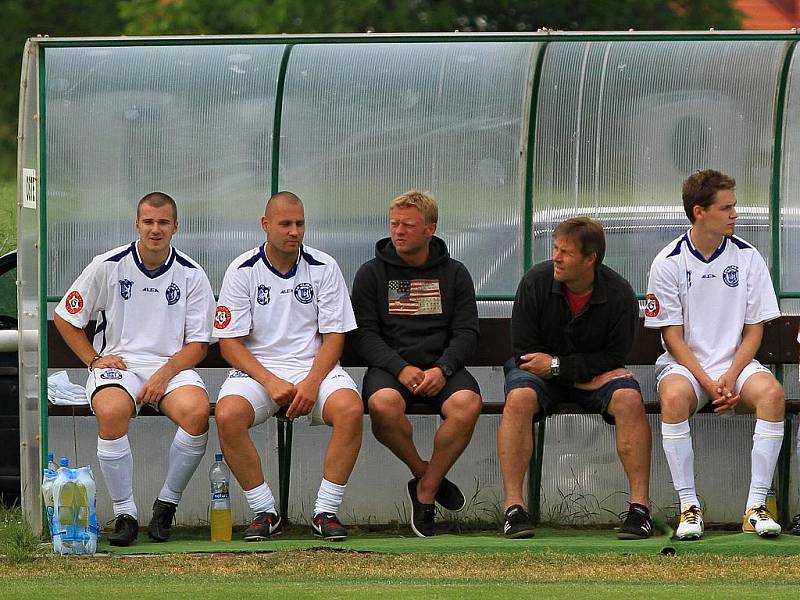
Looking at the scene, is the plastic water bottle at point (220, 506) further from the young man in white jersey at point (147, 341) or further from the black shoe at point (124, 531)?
the black shoe at point (124, 531)

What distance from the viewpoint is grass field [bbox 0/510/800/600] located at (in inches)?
243

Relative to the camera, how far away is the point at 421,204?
785 centimetres

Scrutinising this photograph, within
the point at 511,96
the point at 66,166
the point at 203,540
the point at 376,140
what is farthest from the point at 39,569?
the point at 511,96

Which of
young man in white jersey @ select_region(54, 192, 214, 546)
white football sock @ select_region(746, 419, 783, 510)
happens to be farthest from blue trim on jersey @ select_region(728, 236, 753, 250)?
young man in white jersey @ select_region(54, 192, 214, 546)

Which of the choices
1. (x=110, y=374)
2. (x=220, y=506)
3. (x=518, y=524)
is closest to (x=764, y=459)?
(x=518, y=524)

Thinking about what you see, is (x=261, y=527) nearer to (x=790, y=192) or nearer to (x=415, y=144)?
(x=415, y=144)

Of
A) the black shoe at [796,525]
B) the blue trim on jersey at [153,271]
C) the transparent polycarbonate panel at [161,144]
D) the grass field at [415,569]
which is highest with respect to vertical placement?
the transparent polycarbonate panel at [161,144]

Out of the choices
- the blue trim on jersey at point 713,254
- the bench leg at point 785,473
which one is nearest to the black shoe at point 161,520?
the blue trim on jersey at point 713,254

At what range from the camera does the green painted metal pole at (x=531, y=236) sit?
27.4 ft

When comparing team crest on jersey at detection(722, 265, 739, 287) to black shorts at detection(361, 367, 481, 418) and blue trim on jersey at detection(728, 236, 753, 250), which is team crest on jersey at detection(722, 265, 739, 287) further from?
black shorts at detection(361, 367, 481, 418)

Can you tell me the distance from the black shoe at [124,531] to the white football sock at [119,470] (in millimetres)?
29

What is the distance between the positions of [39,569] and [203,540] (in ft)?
3.63

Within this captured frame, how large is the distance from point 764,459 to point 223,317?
2.71m

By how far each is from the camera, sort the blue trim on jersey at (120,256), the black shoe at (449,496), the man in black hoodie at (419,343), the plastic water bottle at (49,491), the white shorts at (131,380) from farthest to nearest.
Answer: the black shoe at (449,496)
the blue trim on jersey at (120,256)
the man in black hoodie at (419,343)
the white shorts at (131,380)
the plastic water bottle at (49,491)
